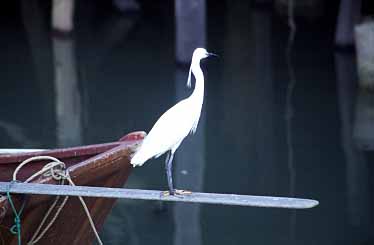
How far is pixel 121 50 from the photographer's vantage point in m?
13.9

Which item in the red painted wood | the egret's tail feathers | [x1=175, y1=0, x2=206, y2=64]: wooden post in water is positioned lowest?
the red painted wood

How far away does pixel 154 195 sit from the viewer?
459 centimetres

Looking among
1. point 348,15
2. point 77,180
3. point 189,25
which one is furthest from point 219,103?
point 77,180

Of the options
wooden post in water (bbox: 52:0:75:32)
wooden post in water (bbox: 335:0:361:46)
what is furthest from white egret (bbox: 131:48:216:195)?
wooden post in water (bbox: 52:0:75:32)

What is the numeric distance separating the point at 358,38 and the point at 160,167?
3.84 meters

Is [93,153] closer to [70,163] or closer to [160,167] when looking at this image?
[70,163]

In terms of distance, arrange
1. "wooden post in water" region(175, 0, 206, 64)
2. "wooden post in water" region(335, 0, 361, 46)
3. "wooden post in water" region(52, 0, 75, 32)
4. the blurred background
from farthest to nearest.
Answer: "wooden post in water" region(52, 0, 75, 32), "wooden post in water" region(335, 0, 361, 46), "wooden post in water" region(175, 0, 206, 64), the blurred background

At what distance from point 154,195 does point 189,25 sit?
23.0 feet

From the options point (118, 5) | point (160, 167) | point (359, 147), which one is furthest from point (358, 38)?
point (118, 5)

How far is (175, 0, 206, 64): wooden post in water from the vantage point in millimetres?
11336

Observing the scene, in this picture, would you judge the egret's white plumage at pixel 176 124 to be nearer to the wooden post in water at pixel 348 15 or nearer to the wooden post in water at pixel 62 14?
the wooden post in water at pixel 348 15

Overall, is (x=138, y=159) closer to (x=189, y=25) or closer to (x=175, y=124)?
(x=175, y=124)

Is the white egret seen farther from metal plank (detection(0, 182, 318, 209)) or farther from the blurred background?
the blurred background

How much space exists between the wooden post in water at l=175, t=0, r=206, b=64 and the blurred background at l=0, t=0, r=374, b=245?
0.05 feet
